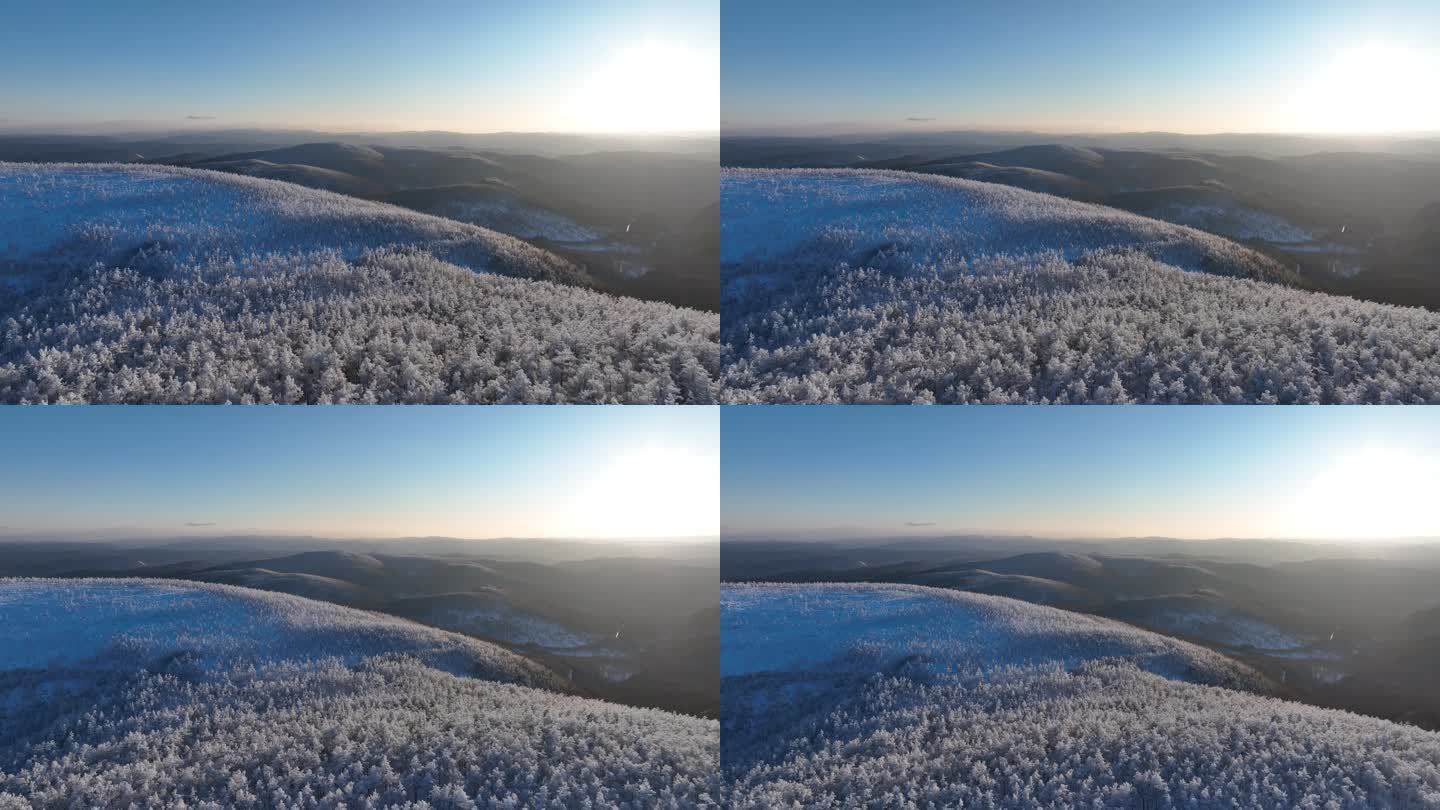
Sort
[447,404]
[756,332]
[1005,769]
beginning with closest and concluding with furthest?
1. [1005,769]
2. [447,404]
3. [756,332]

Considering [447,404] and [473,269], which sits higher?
[473,269]

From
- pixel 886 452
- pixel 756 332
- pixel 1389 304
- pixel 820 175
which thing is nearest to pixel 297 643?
pixel 756 332

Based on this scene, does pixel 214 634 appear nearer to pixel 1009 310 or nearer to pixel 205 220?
pixel 205 220

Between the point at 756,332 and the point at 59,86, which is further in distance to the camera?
the point at 59,86

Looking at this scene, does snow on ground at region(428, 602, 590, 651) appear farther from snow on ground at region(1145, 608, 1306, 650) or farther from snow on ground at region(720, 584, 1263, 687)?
snow on ground at region(1145, 608, 1306, 650)

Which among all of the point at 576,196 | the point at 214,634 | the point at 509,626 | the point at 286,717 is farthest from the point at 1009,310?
the point at 214,634

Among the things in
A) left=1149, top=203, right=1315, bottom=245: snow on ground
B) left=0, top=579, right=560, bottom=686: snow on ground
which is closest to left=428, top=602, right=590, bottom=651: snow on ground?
left=0, top=579, right=560, bottom=686: snow on ground

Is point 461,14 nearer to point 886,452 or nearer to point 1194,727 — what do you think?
point 886,452

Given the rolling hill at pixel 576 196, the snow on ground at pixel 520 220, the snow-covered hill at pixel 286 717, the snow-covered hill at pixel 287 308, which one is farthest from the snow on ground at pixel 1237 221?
the snow-covered hill at pixel 286 717
